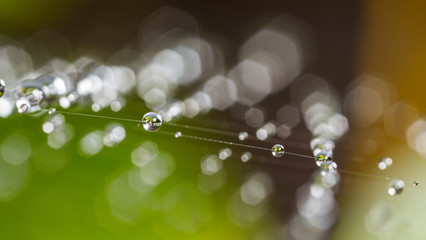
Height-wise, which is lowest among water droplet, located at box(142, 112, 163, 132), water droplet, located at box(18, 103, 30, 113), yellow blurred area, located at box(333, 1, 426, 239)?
water droplet, located at box(18, 103, 30, 113)

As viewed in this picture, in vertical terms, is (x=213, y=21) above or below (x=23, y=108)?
above

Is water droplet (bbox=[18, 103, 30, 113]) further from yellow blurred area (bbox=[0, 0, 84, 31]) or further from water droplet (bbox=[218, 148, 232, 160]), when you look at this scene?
yellow blurred area (bbox=[0, 0, 84, 31])

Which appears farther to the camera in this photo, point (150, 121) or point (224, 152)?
point (224, 152)

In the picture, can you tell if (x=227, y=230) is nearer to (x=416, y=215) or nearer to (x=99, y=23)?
(x=416, y=215)

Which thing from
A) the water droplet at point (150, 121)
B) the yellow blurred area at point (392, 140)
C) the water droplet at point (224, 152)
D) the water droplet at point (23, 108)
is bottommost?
the water droplet at point (23, 108)

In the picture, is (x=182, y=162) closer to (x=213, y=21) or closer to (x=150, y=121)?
(x=150, y=121)

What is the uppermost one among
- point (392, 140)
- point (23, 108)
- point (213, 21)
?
point (213, 21)

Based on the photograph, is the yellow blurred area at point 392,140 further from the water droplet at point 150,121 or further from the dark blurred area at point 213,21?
the water droplet at point 150,121

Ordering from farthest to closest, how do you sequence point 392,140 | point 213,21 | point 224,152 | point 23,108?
point 213,21, point 392,140, point 224,152, point 23,108

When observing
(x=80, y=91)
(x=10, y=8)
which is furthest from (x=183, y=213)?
(x=10, y=8)

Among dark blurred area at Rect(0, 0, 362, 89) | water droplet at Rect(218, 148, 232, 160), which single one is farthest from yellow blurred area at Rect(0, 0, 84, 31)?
water droplet at Rect(218, 148, 232, 160)

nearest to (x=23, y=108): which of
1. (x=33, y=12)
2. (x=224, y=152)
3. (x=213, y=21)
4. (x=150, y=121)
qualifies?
(x=150, y=121)

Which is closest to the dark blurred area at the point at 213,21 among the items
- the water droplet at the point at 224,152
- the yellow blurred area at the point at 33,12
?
the yellow blurred area at the point at 33,12

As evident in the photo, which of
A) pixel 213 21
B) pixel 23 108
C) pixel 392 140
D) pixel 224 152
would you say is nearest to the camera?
pixel 23 108
